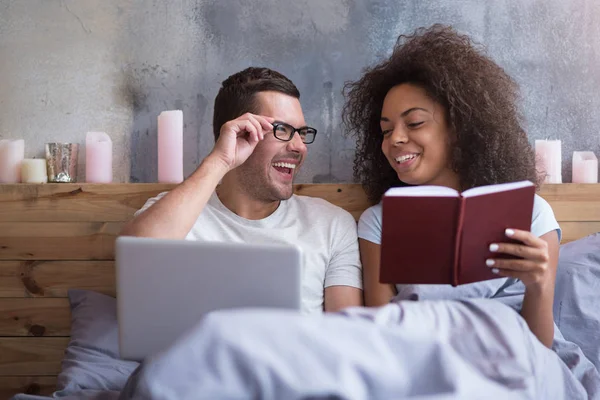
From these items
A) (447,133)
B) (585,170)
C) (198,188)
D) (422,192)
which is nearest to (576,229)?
(585,170)

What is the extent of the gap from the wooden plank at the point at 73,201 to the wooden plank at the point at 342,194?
44cm

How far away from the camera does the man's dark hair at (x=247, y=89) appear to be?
2127 millimetres

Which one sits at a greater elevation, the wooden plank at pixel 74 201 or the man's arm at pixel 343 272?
the wooden plank at pixel 74 201

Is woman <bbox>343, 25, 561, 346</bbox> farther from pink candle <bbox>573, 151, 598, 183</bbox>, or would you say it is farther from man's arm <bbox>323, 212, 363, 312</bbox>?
pink candle <bbox>573, 151, 598, 183</bbox>

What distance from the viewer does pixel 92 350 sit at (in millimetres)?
1903

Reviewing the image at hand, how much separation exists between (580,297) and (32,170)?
168 cm

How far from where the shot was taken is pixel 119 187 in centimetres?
220

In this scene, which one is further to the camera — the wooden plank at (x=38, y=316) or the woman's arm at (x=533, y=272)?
the wooden plank at (x=38, y=316)

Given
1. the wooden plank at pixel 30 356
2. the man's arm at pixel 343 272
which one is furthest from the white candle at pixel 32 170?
the man's arm at pixel 343 272

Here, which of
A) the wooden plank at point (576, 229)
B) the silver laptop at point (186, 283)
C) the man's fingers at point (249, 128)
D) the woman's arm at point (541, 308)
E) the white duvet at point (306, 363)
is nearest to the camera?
the white duvet at point (306, 363)

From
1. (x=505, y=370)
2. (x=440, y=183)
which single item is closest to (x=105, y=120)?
(x=440, y=183)

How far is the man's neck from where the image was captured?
6.81 ft

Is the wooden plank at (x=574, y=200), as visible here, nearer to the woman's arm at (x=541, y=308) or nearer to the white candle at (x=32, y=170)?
the woman's arm at (x=541, y=308)

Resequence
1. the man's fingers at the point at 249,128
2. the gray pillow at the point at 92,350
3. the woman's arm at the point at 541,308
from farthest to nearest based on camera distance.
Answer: the man's fingers at the point at 249,128, the gray pillow at the point at 92,350, the woman's arm at the point at 541,308
